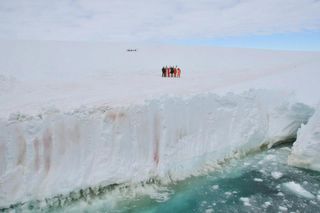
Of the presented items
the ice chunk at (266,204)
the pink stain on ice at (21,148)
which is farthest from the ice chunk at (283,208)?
the pink stain on ice at (21,148)

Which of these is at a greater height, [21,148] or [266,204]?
[21,148]

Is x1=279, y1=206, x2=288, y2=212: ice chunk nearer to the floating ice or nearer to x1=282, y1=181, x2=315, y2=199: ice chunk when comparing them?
x1=282, y1=181, x2=315, y2=199: ice chunk

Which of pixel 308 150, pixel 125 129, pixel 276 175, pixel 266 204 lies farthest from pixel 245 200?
pixel 125 129

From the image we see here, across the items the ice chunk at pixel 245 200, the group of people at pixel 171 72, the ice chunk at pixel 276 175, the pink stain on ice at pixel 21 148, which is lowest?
the ice chunk at pixel 245 200

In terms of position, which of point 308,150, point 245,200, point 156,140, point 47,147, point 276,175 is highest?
point 47,147

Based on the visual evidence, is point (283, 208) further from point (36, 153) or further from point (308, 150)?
point (36, 153)

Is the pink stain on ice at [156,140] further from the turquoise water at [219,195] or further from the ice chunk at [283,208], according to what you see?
the ice chunk at [283,208]
